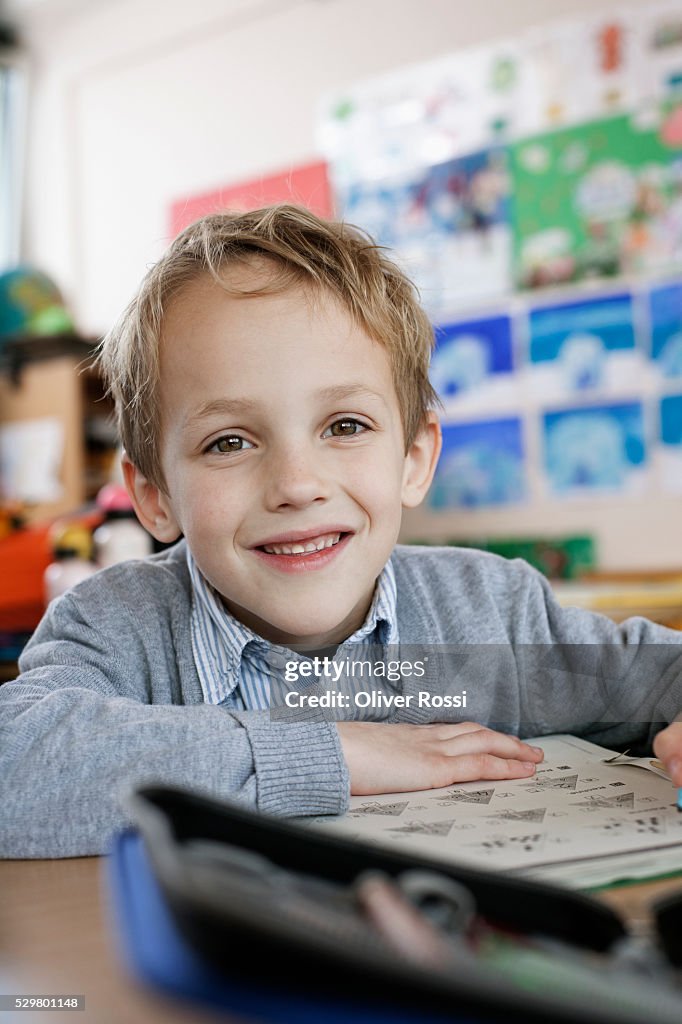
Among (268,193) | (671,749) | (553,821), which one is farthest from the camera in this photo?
(268,193)

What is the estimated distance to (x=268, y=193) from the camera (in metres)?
3.42

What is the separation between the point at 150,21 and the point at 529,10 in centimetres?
151

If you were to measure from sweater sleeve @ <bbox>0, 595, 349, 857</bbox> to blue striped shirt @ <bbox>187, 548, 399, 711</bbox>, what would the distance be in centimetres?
17

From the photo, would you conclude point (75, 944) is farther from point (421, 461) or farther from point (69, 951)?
point (421, 461)

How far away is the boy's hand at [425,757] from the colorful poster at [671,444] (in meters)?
2.17

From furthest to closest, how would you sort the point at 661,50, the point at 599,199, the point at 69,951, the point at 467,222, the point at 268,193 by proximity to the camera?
the point at 268,193, the point at 467,222, the point at 599,199, the point at 661,50, the point at 69,951

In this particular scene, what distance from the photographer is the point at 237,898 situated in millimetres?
245

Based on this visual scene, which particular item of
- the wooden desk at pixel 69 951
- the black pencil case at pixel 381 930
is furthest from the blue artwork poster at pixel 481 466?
the black pencil case at pixel 381 930

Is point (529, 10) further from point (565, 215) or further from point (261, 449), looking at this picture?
point (261, 449)

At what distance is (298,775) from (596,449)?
7.71 feet

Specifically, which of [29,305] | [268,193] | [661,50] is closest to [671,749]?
[661,50]

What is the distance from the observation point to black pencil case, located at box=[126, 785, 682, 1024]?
227 millimetres

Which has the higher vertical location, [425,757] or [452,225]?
[452,225]

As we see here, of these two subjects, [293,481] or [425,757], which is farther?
[293,481]
